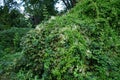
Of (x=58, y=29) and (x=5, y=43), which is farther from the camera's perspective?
(x=5, y=43)

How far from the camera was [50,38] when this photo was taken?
421 cm

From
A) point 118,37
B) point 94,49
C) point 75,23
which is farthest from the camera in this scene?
point 118,37

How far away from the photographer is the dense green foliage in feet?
12.6

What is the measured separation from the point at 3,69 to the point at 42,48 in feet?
5.69

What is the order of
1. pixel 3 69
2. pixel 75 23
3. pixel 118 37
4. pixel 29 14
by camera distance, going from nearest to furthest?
pixel 75 23
pixel 118 37
pixel 3 69
pixel 29 14

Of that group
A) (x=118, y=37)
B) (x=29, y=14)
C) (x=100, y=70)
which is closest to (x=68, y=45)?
(x=100, y=70)

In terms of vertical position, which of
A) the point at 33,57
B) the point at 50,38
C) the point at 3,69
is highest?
the point at 50,38

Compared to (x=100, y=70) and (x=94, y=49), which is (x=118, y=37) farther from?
(x=100, y=70)

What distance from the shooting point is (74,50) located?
3.91 m

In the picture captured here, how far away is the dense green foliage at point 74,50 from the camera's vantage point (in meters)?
3.84

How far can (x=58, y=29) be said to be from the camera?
434 centimetres

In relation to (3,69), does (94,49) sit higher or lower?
higher

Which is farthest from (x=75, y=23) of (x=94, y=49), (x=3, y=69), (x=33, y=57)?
(x=3, y=69)

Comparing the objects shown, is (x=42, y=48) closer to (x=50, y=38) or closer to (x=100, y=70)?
(x=50, y=38)
